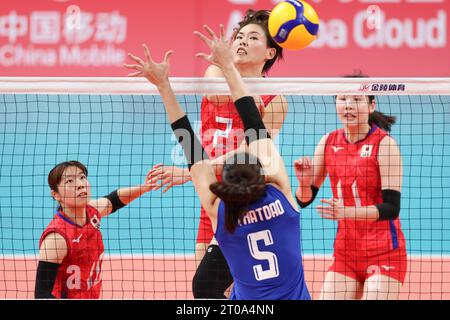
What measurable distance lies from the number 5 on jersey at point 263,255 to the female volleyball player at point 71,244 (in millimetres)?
1619

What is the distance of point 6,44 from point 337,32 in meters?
5.08

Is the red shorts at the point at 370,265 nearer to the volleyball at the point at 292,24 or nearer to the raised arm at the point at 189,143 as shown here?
the volleyball at the point at 292,24

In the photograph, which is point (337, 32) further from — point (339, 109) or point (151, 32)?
point (339, 109)

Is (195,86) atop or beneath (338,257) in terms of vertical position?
atop

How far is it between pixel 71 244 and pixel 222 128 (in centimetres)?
150

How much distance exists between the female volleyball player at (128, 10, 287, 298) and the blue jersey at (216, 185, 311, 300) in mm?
1274

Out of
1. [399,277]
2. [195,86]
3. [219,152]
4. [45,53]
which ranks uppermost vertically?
[45,53]

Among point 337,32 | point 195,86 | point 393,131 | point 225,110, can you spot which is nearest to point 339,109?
point 225,110

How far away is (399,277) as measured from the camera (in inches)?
263

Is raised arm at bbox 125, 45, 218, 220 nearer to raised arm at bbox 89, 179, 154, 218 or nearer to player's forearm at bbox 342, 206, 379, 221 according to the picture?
player's forearm at bbox 342, 206, 379, 221

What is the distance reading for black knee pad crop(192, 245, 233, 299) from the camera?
6.04 metres

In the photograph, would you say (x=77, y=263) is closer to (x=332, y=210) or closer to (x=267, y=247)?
(x=332, y=210)

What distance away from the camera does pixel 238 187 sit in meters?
4.52

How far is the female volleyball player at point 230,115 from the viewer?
6172 mm
